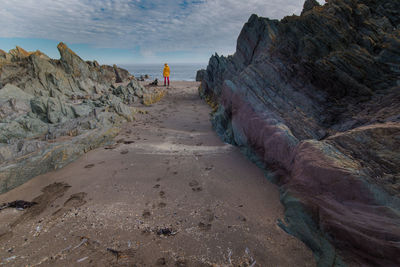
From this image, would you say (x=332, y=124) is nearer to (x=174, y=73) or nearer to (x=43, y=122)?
(x=43, y=122)

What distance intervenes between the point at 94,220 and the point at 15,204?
5.39 feet

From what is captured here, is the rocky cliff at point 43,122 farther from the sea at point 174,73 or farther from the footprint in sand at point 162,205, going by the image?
the sea at point 174,73

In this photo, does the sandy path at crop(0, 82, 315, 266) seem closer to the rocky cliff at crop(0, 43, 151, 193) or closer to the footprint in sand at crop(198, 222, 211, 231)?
the footprint in sand at crop(198, 222, 211, 231)

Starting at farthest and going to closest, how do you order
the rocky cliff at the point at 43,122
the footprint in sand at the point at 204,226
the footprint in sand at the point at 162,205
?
the rocky cliff at the point at 43,122
the footprint in sand at the point at 162,205
the footprint in sand at the point at 204,226

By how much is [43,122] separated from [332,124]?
338 inches

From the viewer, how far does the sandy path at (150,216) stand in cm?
233

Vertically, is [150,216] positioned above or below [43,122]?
below

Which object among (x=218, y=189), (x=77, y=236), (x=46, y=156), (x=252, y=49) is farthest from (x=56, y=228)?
(x=252, y=49)

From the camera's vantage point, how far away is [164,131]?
705 centimetres

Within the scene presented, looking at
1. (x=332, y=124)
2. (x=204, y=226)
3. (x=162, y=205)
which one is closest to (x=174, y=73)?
(x=332, y=124)

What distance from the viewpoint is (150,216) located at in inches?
116

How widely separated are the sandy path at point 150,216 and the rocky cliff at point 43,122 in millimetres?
353

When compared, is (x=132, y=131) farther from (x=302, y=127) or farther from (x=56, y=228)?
(x=302, y=127)

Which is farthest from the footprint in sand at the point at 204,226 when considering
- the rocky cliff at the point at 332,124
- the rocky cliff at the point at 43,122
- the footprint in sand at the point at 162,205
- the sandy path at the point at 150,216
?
the rocky cliff at the point at 43,122
